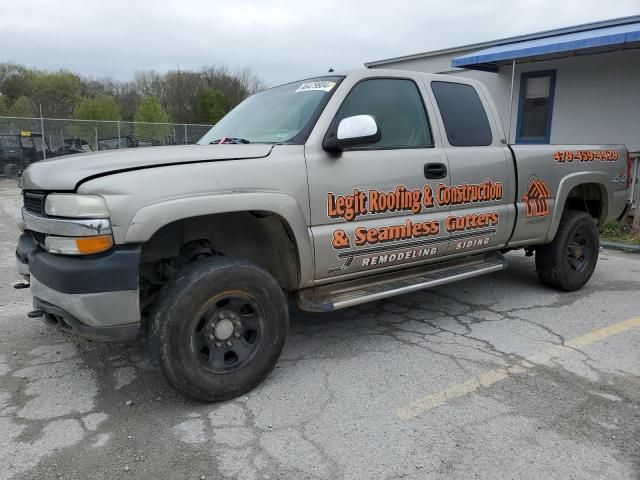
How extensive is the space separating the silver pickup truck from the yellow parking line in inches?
30.7

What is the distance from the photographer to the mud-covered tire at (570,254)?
512 centimetres

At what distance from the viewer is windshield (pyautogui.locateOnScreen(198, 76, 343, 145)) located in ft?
11.6

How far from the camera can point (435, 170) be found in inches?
153

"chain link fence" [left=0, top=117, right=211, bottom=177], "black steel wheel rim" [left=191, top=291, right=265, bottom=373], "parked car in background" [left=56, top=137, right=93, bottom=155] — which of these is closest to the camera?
"black steel wheel rim" [left=191, top=291, right=265, bottom=373]

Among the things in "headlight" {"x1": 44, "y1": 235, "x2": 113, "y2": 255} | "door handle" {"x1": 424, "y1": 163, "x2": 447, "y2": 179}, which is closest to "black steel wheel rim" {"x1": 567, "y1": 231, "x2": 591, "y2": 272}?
"door handle" {"x1": 424, "y1": 163, "x2": 447, "y2": 179}

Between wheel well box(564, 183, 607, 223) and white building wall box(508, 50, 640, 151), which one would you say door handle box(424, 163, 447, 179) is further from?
white building wall box(508, 50, 640, 151)

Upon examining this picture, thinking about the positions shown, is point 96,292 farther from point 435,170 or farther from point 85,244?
point 435,170

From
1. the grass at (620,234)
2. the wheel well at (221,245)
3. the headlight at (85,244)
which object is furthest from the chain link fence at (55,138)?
the headlight at (85,244)

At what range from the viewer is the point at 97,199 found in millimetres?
2605

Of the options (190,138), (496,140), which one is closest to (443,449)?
(496,140)

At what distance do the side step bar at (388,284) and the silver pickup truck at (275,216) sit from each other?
2 cm

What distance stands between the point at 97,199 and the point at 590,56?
11414mm

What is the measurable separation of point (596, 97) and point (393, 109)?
29.9ft

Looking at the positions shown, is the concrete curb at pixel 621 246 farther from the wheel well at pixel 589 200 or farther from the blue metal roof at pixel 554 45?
the blue metal roof at pixel 554 45
